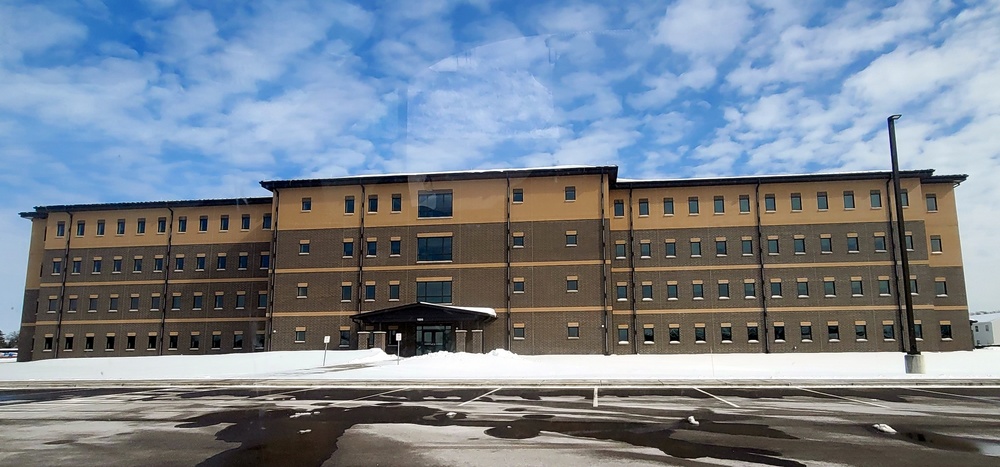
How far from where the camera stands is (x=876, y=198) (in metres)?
45.7

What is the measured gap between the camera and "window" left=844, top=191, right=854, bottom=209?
45844mm

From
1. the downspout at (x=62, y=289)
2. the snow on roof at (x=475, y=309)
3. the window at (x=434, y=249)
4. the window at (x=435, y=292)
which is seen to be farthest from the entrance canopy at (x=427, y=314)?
the downspout at (x=62, y=289)

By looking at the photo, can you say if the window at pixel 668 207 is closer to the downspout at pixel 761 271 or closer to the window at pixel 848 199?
the downspout at pixel 761 271

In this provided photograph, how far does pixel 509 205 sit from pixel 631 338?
12.9 metres

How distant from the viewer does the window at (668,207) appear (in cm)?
4759

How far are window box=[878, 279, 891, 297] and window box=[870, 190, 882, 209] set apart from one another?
5261 mm

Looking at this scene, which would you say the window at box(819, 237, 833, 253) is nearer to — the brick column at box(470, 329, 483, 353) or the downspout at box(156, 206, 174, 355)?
the brick column at box(470, 329, 483, 353)

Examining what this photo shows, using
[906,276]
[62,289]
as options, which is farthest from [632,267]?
[62,289]

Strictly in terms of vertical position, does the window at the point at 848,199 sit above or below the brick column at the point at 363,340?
above

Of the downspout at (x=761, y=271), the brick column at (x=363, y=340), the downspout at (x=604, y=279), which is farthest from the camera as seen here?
the downspout at (x=761, y=271)

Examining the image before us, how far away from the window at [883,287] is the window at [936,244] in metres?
6.04

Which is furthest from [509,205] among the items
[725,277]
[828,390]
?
[828,390]

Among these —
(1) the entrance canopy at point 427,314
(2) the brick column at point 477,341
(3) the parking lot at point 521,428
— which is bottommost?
(3) the parking lot at point 521,428

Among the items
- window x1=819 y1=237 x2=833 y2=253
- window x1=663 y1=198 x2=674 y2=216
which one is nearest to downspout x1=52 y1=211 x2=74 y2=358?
window x1=663 y1=198 x2=674 y2=216
